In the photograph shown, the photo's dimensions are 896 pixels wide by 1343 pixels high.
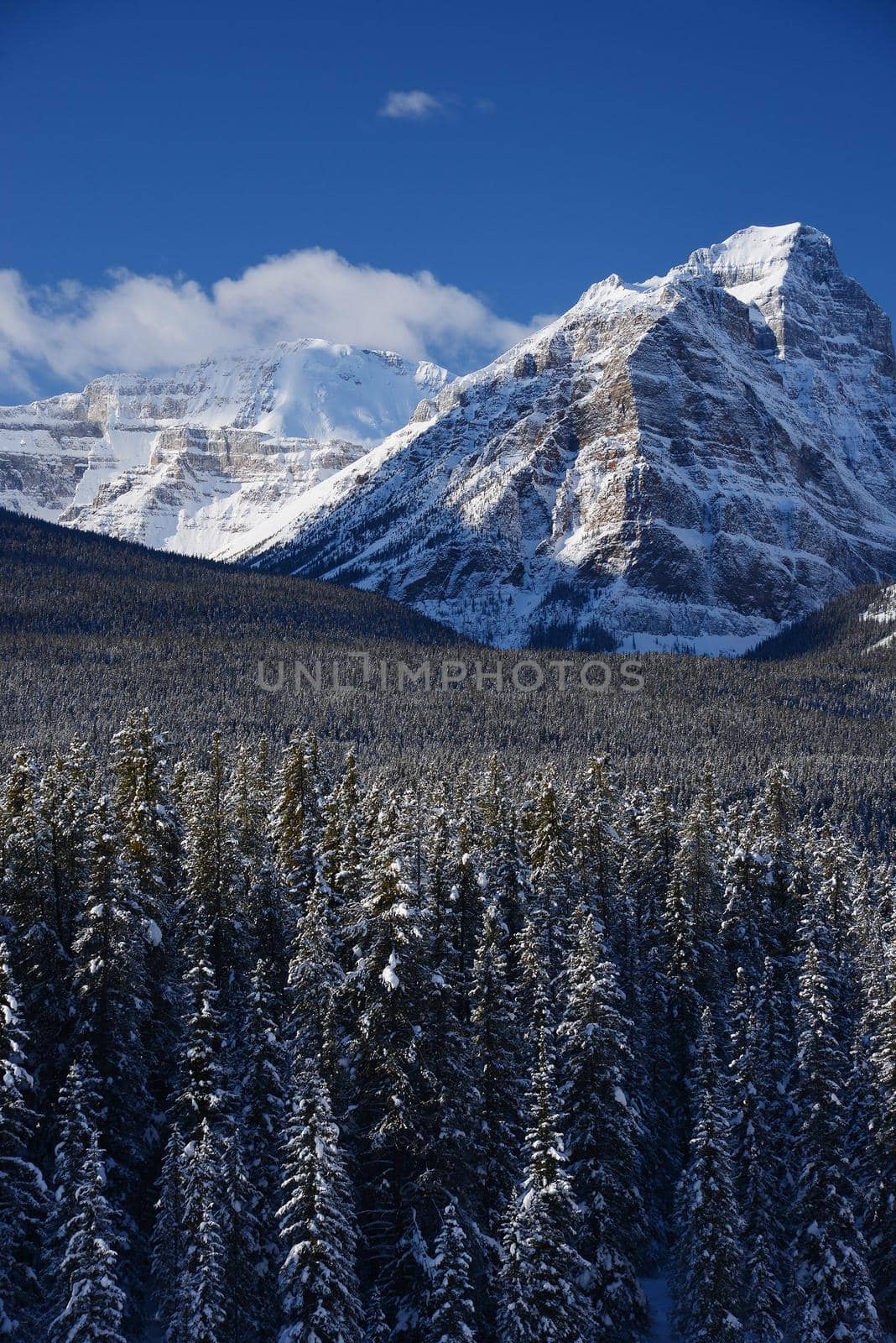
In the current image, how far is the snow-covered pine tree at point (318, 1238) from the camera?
33.9m

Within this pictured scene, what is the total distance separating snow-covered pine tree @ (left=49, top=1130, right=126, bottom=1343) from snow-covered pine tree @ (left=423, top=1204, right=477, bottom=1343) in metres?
9.62

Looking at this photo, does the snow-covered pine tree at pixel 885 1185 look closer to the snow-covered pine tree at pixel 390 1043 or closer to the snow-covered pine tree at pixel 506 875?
the snow-covered pine tree at pixel 506 875

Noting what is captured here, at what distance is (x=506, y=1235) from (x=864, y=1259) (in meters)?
16.6

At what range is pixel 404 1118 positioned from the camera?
36969 millimetres

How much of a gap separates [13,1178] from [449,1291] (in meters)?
14.1

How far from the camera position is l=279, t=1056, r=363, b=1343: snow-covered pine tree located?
111 feet

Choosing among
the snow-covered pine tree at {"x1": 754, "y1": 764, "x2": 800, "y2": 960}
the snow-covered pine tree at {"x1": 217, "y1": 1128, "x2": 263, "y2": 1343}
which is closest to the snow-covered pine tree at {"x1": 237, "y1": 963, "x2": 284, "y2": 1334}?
the snow-covered pine tree at {"x1": 217, "y1": 1128, "x2": 263, "y2": 1343}

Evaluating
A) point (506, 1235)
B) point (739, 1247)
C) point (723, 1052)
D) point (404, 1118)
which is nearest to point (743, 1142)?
point (739, 1247)

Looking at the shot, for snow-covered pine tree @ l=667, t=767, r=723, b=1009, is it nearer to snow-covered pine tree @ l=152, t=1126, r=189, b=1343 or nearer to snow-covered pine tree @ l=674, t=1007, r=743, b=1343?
snow-covered pine tree @ l=674, t=1007, r=743, b=1343

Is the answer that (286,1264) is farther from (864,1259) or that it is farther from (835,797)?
(835,797)

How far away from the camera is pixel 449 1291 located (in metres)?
35.4

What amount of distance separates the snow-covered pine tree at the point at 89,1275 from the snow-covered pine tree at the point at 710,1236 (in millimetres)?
20934

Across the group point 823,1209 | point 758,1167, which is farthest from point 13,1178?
point 823,1209

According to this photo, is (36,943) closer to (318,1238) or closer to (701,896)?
(318,1238)
